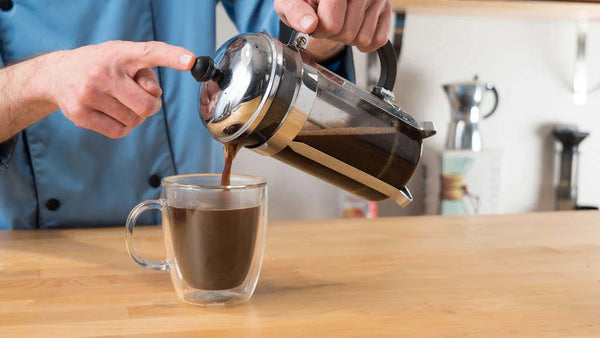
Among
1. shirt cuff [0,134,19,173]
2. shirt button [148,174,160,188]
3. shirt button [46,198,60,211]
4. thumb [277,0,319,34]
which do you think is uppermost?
thumb [277,0,319,34]

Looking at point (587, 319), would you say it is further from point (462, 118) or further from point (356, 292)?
point (462, 118)

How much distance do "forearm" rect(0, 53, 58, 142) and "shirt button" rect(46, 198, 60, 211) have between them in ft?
0.70

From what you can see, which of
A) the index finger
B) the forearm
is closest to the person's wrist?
the forearm

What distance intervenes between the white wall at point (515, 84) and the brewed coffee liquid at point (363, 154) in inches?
62.4

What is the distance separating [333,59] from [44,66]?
1.65ft

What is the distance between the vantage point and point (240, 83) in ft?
2.34

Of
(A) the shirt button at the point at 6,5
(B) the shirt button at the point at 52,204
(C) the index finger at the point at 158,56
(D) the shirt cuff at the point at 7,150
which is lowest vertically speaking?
(B) the shirt button at the point at 52,204

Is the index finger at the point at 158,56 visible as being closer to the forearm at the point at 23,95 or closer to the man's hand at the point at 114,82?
the man's hand at the point at 114,82

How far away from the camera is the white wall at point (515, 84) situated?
246 centimetres

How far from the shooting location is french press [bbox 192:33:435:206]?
718 mm

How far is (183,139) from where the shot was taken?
1403 mm

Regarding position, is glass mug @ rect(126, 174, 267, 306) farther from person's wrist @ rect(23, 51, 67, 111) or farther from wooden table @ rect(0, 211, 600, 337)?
person's wrist @ rect(23, 51, 67, 111)

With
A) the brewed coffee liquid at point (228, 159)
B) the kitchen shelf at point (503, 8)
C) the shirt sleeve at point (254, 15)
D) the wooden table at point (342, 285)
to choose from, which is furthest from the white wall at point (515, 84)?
the brewed coffee liquid at point (228, 159)

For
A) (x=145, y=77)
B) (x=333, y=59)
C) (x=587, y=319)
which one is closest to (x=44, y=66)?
(x=145, y=77)
